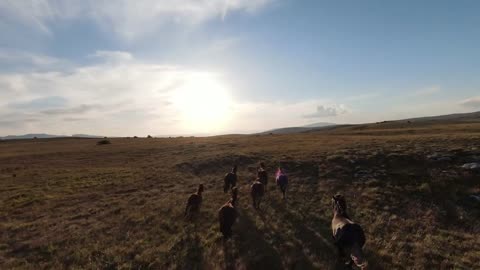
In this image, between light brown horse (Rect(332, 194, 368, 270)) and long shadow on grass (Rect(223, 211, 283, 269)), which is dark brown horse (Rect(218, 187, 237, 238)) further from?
light brown horse (Rect(332, 194, 368, 270))

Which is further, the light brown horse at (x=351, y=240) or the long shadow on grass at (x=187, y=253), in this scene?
the long shadow on grass at (x=187, y=253)

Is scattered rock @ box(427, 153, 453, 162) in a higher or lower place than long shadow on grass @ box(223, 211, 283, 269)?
higher

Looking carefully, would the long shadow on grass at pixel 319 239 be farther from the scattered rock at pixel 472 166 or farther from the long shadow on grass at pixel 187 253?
the scattered rock at pixel 472 166

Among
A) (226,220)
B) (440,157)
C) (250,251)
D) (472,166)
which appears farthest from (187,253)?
(440,157)

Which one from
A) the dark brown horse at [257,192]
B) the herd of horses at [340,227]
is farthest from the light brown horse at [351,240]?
the dark brown horse at [257,192]

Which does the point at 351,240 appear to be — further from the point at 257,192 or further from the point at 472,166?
the point at 472,166

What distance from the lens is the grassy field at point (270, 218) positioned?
11747mm

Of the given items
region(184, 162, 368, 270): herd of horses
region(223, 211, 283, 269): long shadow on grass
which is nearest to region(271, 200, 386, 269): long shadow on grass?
region(184, 162, 368, 270): herd of horses

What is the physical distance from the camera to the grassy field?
11.7 m

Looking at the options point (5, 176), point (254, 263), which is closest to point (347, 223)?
point (254, 263)

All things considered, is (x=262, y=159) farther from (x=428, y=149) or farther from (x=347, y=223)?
(x=347, y=223)

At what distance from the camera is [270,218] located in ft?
52.5

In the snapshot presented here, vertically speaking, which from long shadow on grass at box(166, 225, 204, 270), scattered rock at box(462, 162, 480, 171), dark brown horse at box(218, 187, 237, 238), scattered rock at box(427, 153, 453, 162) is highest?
scattered rock at box(427, 153, 453, 162)

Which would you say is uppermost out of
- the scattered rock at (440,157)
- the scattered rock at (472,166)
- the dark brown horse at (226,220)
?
the scattered rock at (440,157)
